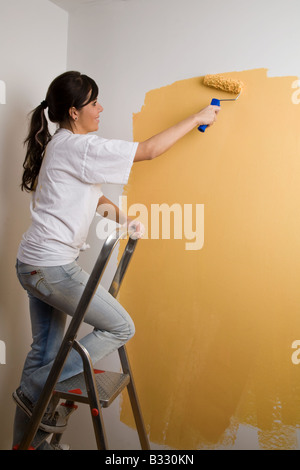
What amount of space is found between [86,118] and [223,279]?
784mm

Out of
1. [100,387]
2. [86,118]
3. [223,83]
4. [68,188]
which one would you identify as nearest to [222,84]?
[223,83]

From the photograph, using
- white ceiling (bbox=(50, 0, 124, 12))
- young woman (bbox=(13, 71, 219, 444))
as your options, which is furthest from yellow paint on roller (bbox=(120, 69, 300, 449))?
white ceiling (bbox=(50, 0, 124, 12))

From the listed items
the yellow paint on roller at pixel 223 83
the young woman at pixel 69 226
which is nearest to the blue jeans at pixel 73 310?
the young woman at pixel 69 226

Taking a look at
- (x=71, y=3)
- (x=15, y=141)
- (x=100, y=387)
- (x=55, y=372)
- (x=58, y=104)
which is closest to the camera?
(x=55, y=372)

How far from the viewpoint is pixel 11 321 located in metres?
1.76

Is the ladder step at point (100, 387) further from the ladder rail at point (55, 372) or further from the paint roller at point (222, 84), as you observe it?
the paint roller at point (222, 84)

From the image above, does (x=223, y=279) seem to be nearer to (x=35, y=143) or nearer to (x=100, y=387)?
(x=100, y=387)

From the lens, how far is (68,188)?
129 cm

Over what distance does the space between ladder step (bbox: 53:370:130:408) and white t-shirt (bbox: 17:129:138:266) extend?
0.38 meters

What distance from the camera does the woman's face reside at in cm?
142

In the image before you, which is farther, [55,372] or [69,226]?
[69,226]

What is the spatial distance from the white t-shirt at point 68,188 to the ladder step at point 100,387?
38cm
